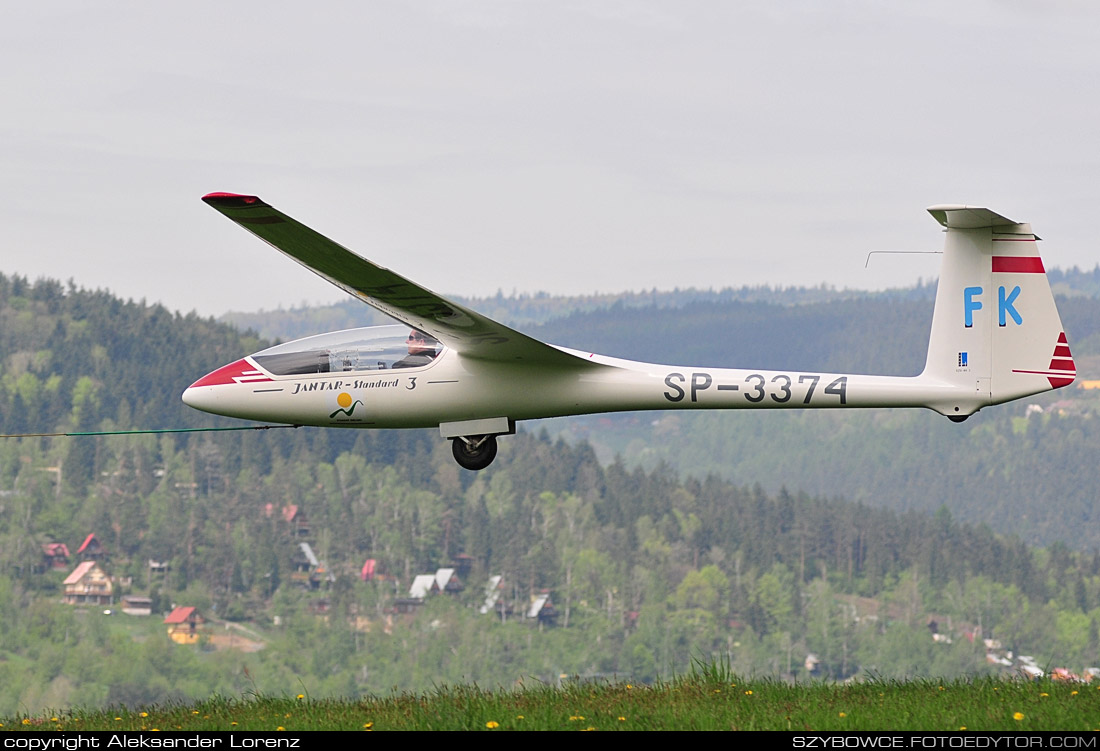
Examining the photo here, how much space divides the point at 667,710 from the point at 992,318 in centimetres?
792

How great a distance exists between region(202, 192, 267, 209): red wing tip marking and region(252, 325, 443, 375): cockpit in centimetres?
462

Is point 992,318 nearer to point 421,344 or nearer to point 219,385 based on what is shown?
point 421,344

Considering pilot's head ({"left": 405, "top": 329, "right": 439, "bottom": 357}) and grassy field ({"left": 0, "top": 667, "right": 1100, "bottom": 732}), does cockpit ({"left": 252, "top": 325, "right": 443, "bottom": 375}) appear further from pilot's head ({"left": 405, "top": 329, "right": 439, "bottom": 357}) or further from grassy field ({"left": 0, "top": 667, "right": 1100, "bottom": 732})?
grassy field ({"left": 0, "top": 667, "right": 1100, "bottom": 732})

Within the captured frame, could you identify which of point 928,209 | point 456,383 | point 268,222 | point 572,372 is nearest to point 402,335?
point 456,383

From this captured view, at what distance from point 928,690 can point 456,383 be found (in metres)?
8.29

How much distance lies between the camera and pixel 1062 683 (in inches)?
651

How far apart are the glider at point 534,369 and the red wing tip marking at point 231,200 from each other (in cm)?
11

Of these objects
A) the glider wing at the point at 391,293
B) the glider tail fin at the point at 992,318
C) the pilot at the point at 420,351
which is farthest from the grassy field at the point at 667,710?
the pilot at the point at 420,351

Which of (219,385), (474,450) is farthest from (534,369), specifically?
(219,385)

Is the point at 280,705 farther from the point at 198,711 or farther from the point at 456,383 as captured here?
the point at 456,383

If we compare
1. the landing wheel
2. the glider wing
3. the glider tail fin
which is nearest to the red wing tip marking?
the glider wing

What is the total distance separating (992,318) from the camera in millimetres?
19656

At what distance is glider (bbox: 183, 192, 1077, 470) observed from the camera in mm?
19312

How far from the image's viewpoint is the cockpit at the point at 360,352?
70.4 ft
